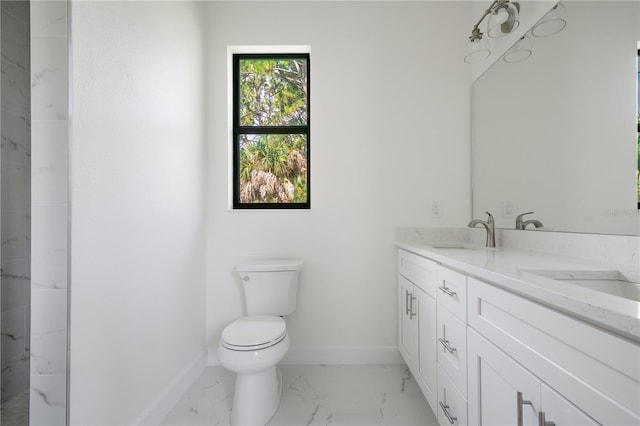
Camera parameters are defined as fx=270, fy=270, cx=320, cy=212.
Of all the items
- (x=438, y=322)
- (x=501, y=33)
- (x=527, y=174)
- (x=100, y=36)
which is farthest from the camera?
(x=501, y=33)

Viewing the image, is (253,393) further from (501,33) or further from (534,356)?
(501,33)

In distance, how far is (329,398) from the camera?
1548 millimetres

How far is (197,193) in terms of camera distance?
72.6 inches

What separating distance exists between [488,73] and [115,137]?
7.01 feet

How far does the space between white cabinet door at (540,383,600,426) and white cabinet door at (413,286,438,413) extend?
0.64 metres

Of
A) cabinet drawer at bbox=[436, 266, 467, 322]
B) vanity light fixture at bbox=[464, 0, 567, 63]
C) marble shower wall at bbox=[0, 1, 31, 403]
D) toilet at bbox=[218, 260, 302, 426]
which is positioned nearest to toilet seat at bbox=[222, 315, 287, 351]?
toilet at bbox=[218, 260, 302, 426]

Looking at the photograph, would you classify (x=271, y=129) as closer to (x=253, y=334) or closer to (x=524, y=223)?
(x=253, y=334)

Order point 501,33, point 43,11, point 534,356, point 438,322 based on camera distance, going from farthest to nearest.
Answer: point 501,33, point 438,322, point 43,11, point 534,356

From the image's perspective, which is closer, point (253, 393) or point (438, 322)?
point (438, 322)

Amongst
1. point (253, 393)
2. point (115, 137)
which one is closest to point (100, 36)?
point (115, 137)

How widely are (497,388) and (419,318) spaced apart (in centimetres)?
66

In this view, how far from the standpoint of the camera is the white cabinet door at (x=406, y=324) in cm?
159

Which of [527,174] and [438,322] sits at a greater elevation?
[527,174]

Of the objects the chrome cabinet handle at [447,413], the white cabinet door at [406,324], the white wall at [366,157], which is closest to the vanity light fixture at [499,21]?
the white wall at [366,157]
